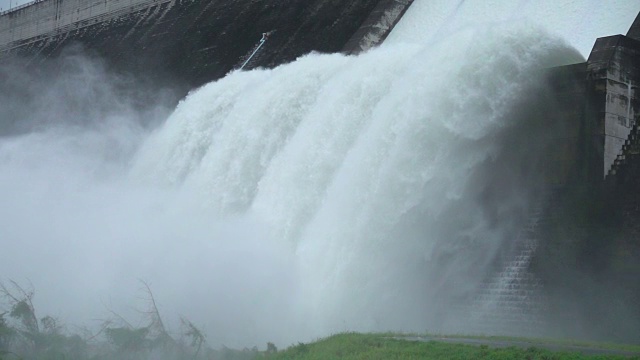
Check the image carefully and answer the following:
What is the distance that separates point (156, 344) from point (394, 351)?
13.3 feet

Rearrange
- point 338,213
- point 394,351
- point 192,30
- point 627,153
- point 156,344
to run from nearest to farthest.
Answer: point 394,351
point 156,344
point 627,153
point 338,213
point 192,30

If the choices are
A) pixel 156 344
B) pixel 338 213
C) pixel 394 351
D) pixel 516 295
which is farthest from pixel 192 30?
pixel 394 351

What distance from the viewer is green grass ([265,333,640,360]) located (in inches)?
471

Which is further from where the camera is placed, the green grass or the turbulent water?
the turbulent water

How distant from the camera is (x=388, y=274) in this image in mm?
17719

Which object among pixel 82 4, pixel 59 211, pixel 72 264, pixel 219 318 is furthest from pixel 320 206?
pixel 82 4

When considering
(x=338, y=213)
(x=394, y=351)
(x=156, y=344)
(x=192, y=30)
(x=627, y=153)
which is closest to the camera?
(x=394, y=351)

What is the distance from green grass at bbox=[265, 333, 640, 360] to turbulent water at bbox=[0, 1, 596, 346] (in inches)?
96.3

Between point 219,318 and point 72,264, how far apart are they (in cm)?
390

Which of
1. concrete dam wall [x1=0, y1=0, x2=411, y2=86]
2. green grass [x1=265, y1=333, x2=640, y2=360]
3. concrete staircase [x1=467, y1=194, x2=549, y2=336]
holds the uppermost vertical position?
concrete dam wall [x1=0, y1=0, x2=411, y2=86]

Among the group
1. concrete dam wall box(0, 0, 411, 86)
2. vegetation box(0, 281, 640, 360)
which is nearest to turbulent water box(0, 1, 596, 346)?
vegetation box(0, 281, 640, 360)

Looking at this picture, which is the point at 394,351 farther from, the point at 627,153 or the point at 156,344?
the point at 627,153

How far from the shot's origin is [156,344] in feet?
51.8

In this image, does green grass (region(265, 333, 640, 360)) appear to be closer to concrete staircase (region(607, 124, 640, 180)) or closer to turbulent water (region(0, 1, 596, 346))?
turbulent water (region(0, 1, 596, 346))
